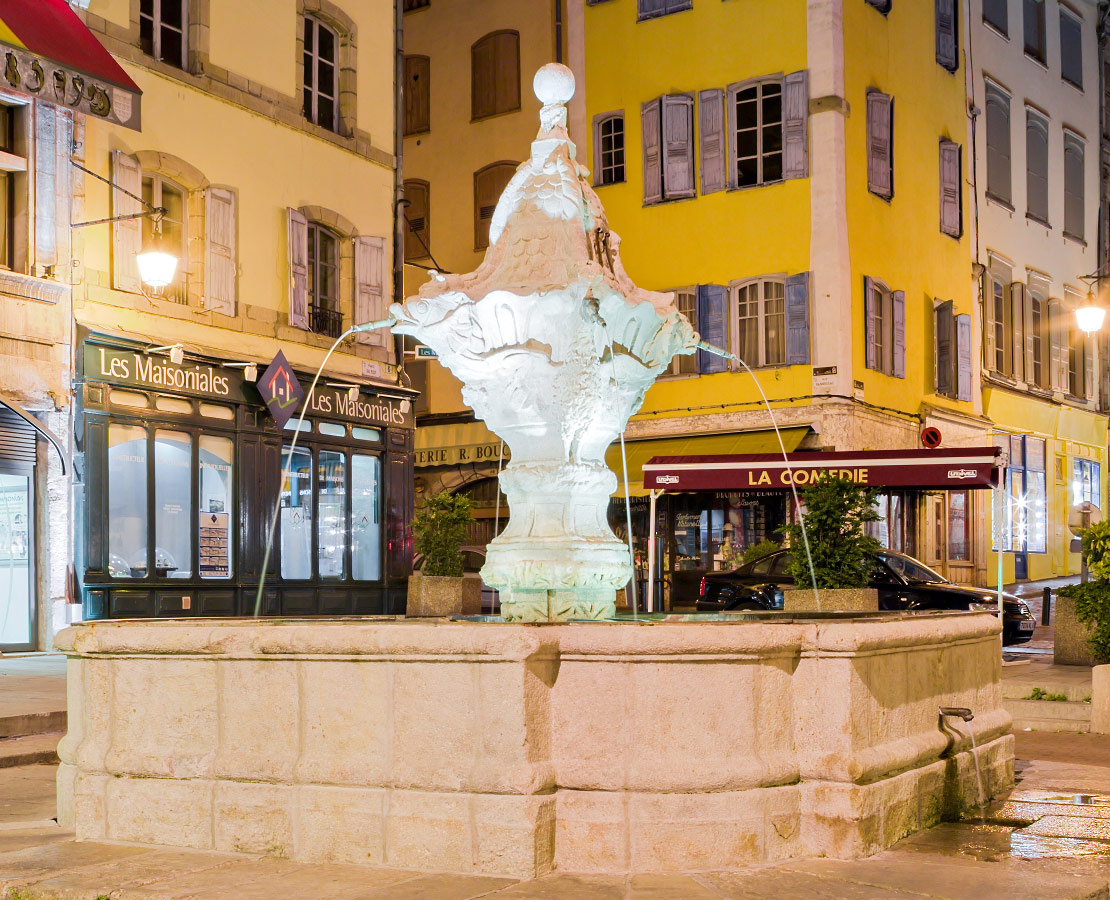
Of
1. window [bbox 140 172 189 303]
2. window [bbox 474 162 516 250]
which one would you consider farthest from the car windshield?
window [bbox 474 162 516 250]

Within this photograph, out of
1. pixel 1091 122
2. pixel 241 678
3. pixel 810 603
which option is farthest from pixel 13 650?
pixel 1091 122

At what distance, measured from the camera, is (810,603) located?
49.1ft

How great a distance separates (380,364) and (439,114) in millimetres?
10598

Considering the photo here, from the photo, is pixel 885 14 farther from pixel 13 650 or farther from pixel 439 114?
pixel 13 650

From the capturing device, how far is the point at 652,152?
28.7 m

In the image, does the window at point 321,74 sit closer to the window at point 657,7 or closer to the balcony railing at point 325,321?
the balcony railing at point 325,321

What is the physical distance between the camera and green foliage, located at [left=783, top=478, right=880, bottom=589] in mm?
15477

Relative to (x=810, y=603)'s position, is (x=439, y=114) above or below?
above

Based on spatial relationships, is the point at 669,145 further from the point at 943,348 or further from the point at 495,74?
the point at 943,348

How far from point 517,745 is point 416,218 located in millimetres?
28395

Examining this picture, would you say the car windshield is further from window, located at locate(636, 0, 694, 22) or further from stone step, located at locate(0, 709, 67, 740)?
window, located at locate(636, 0, 694, 22)

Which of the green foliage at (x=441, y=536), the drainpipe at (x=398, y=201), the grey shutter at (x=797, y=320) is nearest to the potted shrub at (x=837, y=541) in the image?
the green foliage at (x=441, y=536)

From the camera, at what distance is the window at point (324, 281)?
23219mm

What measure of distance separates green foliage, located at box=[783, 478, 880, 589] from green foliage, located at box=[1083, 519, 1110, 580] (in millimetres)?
2546
